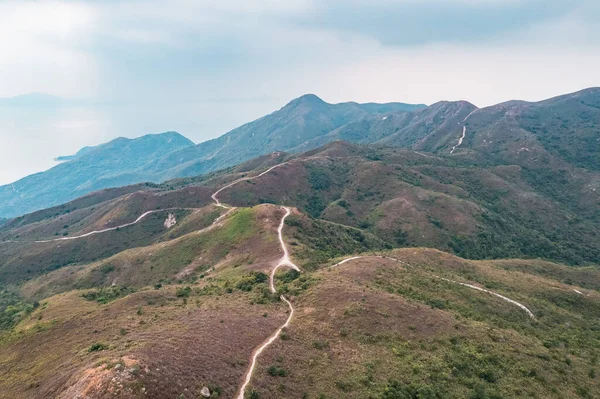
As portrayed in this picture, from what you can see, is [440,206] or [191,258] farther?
[440,206]

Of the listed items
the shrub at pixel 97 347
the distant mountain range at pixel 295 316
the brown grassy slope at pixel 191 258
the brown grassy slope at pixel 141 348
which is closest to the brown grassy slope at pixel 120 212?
the distant mountain range at pixel 295 316

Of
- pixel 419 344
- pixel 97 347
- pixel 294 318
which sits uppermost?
pixel 97 347

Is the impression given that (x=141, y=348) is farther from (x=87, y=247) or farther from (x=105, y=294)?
(x=87, y=247)

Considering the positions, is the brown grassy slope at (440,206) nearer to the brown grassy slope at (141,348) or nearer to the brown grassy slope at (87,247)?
the brown grassy slope at (87,247)

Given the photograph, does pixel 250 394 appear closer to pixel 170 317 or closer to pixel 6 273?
pixel 170 317

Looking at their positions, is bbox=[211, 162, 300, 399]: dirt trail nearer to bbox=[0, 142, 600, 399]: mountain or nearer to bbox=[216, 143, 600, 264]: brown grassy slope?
bbox=[0, 142, 600, 399]: mountain

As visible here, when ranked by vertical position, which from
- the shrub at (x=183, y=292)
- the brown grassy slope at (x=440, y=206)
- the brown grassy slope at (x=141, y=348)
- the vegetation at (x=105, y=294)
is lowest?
the brown grassy slope at (x=440, y=206)

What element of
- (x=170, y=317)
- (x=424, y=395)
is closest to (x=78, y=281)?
(x=170, y=317)

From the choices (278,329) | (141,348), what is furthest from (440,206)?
(141,348)
